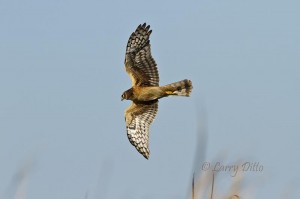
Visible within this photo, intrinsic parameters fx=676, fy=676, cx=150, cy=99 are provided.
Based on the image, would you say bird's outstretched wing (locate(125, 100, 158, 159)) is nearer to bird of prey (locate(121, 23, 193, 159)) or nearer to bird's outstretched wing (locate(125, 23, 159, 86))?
bird of prey (locate(121, 23, 193, 159))

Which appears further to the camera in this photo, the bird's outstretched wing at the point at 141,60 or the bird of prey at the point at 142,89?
the bird's outstretched wing at the point at 141,60

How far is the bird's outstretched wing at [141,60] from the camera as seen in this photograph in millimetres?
12555

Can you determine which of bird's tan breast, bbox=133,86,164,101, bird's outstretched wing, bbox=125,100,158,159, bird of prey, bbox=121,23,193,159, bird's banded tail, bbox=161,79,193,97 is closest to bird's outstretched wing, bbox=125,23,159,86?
bird of prey, bbox=121,23,193,159

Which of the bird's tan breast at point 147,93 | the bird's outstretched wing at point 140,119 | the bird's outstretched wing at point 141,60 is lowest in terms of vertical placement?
the bird's outstretched wing at point 140,119

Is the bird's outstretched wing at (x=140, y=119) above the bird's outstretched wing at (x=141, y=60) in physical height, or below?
below

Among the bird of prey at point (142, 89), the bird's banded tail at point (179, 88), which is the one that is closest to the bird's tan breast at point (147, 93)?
the bird of prey at point (142, 89)

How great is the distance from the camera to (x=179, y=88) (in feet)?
39.7

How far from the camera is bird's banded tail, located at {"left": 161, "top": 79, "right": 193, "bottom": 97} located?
39.4ft

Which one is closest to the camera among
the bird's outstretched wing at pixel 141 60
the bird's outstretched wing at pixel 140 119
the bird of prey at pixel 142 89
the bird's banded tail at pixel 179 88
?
the bird's banded tail at pixel 179 88

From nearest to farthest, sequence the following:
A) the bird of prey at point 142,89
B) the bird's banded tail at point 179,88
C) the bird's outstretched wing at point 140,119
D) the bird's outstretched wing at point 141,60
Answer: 1. the bird's banded tail at point 179,88
2. the bird of prey at point 142,89
3. the bird's outstretched wing at point 140,119
4. the bird's outstretched wing at point 141,60

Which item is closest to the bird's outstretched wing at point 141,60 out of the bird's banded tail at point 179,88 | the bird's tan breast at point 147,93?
the bird's tan breast at point 147,93

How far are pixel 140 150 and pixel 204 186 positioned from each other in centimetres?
735

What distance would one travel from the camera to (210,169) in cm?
464

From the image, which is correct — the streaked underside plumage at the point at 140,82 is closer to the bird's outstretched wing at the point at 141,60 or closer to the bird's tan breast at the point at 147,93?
the bird's outstretched wing at the point at 141,60
